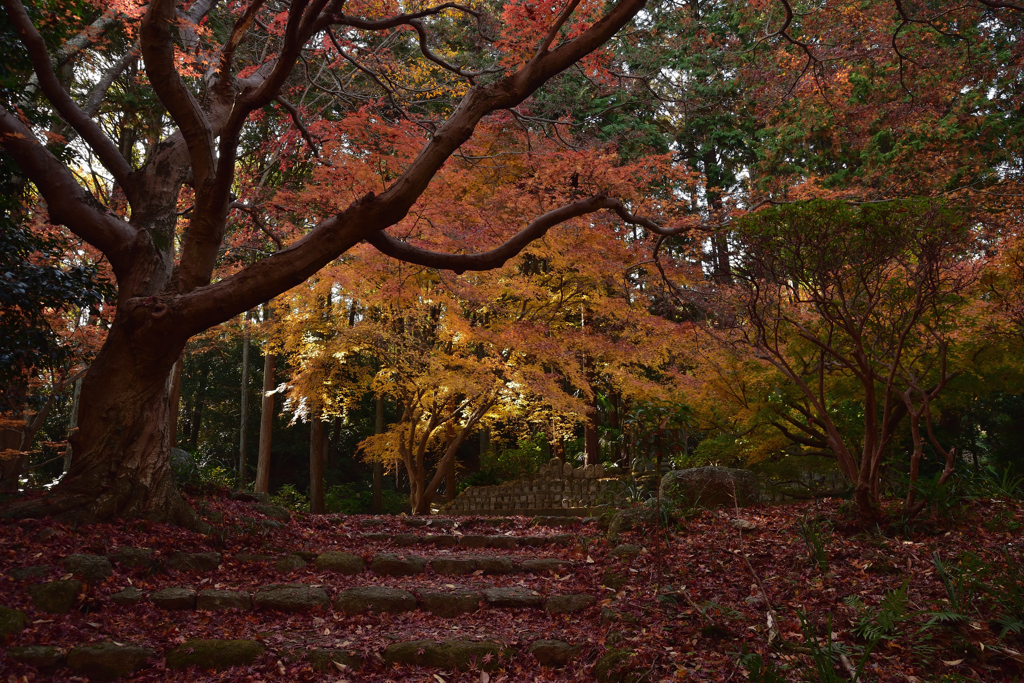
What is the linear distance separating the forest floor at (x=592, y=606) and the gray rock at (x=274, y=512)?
1.15 meters

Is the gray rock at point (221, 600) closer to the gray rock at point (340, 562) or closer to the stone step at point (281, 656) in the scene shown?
the stone step at point (281, 656)

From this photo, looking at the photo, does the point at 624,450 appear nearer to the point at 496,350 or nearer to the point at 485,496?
the point at 485,496

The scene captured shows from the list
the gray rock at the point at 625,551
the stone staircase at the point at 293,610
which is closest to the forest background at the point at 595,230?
the gray rock at the point at 625,551

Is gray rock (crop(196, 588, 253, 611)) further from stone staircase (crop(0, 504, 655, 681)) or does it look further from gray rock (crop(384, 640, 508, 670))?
gray rock (crop(384, 640, 508, 670))

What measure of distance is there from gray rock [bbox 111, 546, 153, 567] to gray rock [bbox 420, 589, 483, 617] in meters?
2.04

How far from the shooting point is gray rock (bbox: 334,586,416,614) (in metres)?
4.30

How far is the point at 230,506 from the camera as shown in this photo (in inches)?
265

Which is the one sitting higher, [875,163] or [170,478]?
[875,163]

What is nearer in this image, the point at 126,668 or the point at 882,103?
the point at 126,668

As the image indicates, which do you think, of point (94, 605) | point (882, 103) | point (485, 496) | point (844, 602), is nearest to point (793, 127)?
point (882, 103)

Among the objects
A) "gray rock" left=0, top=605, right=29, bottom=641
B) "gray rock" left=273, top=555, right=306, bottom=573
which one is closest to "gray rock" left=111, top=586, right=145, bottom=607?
"gray rock" left=0, top=605, right=29, bottom=641

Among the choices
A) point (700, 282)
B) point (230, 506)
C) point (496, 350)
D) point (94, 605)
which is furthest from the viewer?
point (496, 350)

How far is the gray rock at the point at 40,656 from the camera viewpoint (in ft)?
10.3

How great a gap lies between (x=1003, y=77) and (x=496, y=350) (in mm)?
9266
